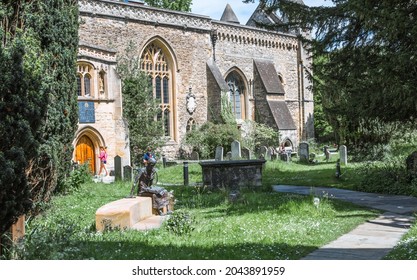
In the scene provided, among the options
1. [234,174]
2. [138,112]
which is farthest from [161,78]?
[234,174]

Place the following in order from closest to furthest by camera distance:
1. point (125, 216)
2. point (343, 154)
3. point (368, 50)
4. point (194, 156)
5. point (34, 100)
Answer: point (34, 100) < point (125, 216) < point (368, 50) < point (343, 154) < point (194, 156)

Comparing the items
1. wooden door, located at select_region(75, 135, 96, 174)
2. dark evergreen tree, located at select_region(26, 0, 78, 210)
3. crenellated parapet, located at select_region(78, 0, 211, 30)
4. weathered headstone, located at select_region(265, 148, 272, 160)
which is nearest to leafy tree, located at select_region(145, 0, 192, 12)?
crenellated parapet, located at select_region(78, 0, 211, 30)

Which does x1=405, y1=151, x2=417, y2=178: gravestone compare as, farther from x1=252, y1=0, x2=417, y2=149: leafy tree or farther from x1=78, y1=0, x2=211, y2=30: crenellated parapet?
x1=78, y1=0, x2=211, y2=30: crenellated parapet

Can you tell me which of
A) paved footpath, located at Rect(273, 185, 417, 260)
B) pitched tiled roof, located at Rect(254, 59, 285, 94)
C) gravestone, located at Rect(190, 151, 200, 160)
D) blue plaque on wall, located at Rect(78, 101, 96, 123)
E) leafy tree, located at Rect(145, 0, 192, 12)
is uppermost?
leafy tree, located at Rect(145, 0, 192, 12)

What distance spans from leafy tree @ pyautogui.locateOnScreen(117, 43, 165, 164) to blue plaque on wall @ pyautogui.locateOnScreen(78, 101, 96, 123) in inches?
122

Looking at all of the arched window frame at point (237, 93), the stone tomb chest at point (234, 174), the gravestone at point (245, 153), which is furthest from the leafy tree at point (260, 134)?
the stone tomb chest at point (234, 174)

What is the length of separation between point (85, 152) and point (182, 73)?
930 centimetres

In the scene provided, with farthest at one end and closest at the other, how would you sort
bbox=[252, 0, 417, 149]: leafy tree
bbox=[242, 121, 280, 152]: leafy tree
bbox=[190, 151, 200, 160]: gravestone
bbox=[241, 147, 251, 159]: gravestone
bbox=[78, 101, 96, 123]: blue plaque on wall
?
bbox=[242, 121, 280, 152]: leafy tree → bbox=[190, 151, 200, 160]: gravestone → bbox=[241, 147, 251, 159]: gravestone → bbox=[78, 101, 96, 123]: blue plaque on wall → bbox=[252, 0, 417, 149]: leafy tree

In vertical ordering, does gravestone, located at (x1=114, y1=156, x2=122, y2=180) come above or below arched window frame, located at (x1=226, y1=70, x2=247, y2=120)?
below

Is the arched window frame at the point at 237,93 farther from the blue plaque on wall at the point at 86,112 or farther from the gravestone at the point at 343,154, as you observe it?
the blue plaque on wall at the point at 86,112

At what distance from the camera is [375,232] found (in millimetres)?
8031

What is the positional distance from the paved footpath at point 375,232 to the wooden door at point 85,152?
1199 cm

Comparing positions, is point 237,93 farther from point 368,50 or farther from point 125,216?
point 125,216

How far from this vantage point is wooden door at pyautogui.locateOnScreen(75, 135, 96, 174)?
839 inches
